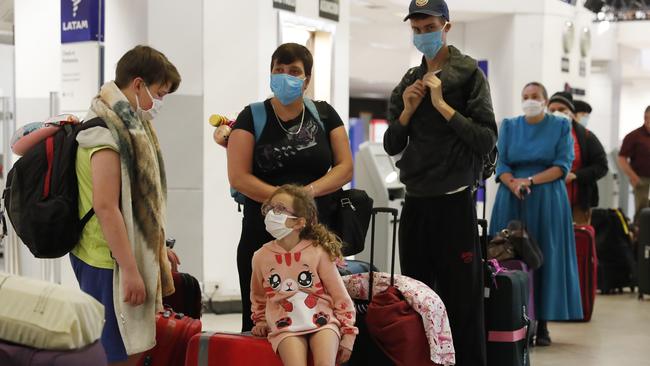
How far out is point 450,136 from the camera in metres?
3.99

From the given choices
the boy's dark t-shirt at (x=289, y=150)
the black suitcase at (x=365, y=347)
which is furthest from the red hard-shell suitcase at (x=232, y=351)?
the boy's dark t-shirt at (x=289, y=150)

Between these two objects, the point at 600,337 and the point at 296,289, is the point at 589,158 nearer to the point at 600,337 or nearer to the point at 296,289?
the point at 600,337

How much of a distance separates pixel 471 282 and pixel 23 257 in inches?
199

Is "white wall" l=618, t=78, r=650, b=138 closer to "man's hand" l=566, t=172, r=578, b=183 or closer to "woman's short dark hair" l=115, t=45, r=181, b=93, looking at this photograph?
"man's hand" l=566, t=172, r=578, b=183

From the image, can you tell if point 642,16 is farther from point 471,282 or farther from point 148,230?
point 148,230

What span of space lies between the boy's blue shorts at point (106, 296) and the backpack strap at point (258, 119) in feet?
2.94

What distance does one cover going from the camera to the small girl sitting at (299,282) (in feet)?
11.8

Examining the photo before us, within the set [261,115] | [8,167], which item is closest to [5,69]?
[8,167]

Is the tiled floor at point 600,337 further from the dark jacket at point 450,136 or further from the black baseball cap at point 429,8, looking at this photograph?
the black baseball cap at point 429,8

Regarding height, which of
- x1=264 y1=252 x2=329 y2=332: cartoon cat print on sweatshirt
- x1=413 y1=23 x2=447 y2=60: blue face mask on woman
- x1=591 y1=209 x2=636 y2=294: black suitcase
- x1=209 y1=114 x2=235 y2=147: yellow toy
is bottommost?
x1=591 y1=209 x2=636 y2=294: black suitcase

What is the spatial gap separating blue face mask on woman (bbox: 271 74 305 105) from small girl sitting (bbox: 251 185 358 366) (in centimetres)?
38

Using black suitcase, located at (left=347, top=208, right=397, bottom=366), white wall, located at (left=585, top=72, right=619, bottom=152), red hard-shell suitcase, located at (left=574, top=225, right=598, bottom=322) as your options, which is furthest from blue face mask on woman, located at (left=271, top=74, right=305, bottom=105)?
white wall, located at (left=585, top=72, right=619, bottom=152)

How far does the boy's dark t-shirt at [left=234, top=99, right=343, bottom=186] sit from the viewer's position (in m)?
3.79

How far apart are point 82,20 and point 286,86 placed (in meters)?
4.05
